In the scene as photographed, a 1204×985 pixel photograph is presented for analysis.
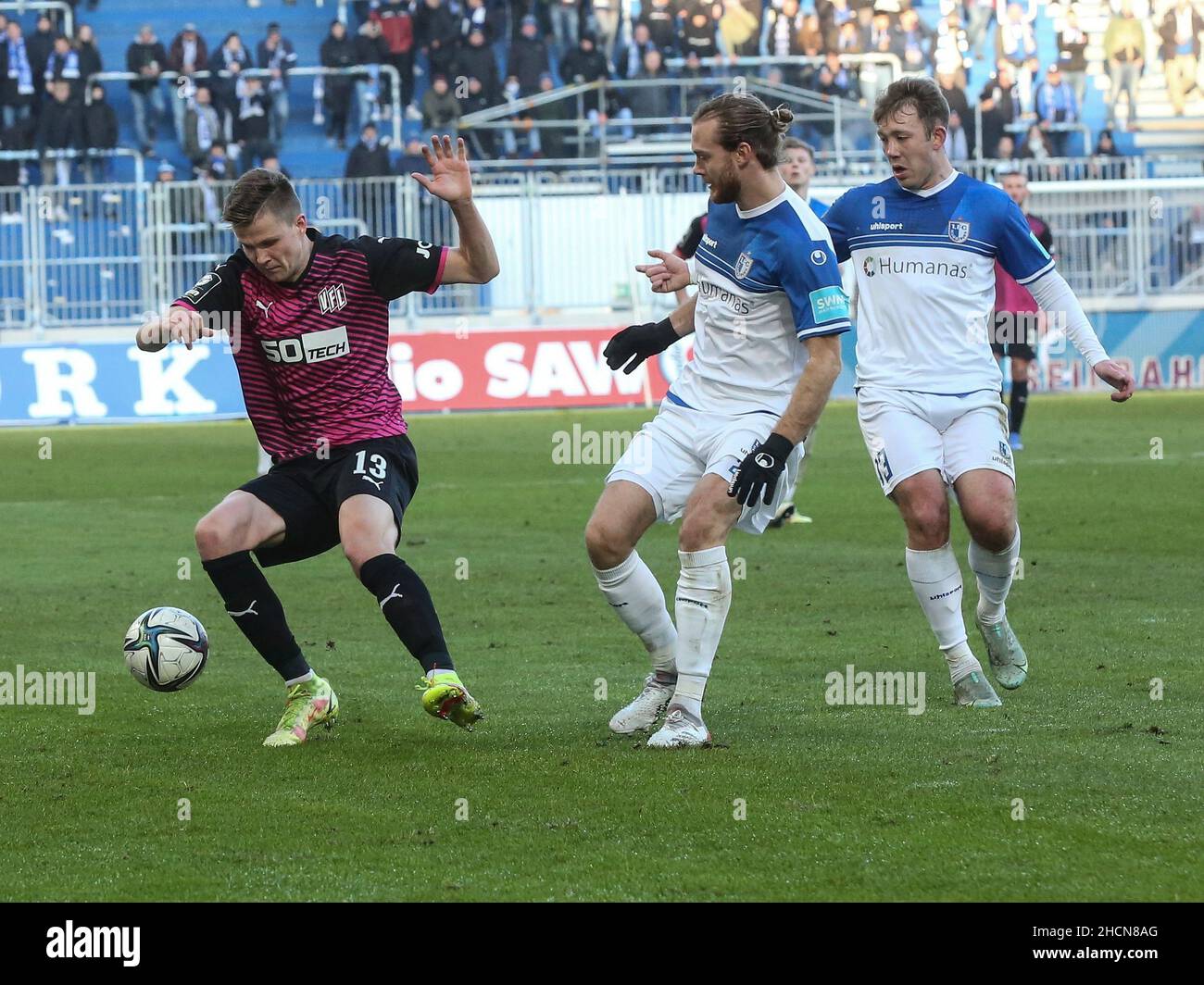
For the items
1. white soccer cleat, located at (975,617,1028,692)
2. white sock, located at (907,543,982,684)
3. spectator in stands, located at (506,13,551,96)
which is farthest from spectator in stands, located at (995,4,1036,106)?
white sock, located at (907,543,982,684)

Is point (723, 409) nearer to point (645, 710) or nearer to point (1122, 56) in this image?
point (645, 710)

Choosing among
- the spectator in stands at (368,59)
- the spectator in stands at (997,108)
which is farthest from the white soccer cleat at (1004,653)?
the spectator in stands at (368,59)

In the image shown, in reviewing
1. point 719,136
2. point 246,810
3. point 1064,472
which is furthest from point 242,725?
point 1064,472

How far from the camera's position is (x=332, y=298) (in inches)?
248

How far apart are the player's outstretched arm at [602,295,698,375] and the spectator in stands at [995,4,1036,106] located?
75.8 feet

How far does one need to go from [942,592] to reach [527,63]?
2194 cm

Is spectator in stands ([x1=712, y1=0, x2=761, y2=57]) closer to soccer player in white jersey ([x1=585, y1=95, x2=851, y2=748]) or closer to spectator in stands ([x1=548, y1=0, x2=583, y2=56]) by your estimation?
spectator in stands ([x1=548, y1=0, x2=583, y2=56])

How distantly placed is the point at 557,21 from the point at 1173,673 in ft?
75.6

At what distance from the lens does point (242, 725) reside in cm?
644

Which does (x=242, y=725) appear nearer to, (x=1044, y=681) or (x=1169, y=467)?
(x=1044, y=681)

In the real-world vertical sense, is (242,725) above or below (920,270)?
below

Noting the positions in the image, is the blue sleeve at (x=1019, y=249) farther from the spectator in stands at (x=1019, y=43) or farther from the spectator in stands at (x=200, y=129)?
the spectator in stands at (x=1019, y=43)

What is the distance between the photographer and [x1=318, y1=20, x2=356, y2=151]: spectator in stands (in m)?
27.5

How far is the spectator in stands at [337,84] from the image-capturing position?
27.5m
